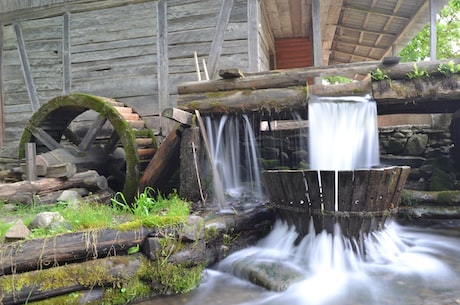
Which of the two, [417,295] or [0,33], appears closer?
[417,295]

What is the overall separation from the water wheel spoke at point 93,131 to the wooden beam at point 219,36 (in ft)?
7.32

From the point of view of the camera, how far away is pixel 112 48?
25.8 ft

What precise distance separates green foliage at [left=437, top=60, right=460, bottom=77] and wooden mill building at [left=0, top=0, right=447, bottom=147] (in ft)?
7.58

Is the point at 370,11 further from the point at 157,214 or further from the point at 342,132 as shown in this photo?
the point at 157,214

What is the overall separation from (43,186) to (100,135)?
2.78 metres

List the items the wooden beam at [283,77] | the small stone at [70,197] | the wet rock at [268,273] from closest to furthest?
the wet rock at [268,273], the small stone at [70,197], the wooden beam at [283,77]

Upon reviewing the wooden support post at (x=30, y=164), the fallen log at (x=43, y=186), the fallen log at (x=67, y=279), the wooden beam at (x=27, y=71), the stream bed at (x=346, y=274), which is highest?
the wooden beam at (x=27, y=71)

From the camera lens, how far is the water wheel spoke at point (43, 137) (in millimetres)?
6879

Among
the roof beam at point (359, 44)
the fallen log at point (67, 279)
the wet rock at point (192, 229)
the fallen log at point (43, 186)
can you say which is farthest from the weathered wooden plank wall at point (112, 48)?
the roof beam at point (359, 44)

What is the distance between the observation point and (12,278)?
2.77 m

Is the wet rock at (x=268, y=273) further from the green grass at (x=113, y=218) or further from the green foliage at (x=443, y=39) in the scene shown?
the green foliage at (x=443, y=39)

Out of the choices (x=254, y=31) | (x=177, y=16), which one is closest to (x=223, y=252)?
(x=254, y=31)

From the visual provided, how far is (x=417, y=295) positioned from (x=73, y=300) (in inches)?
112

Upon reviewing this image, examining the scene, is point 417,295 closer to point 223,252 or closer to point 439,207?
point 223,252
